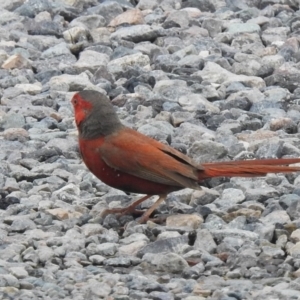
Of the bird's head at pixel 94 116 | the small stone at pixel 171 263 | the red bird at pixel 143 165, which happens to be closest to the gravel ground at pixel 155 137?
the small stone at pixel 171 263

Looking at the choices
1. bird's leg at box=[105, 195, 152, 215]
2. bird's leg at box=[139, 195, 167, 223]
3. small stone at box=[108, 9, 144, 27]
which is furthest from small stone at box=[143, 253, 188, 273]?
small stone at box=[108, 9, 144, 27]

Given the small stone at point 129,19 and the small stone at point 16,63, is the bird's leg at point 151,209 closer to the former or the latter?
the small stone at point 16,63

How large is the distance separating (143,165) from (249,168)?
56cm

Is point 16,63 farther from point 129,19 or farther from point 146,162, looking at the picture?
point 146,162

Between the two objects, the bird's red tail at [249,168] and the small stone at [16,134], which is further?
the small stone at [16,134]

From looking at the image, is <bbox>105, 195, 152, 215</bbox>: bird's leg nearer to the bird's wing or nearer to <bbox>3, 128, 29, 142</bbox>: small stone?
the bird's wing

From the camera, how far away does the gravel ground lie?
6070 mm

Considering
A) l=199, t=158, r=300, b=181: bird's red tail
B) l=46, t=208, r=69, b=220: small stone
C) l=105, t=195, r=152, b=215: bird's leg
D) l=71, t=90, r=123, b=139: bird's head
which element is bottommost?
l=105, t=195, r=152, b=215: bird's leg

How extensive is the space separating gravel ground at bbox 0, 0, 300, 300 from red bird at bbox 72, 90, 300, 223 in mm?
187

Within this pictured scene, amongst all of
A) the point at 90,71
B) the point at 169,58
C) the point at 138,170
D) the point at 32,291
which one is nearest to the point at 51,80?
the point at 90,71

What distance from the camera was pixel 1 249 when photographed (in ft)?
20.7

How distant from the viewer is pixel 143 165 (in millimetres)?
6859

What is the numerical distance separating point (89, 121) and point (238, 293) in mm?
1683

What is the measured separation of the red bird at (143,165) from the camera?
6.82m
